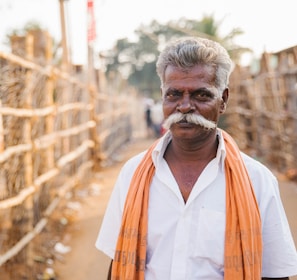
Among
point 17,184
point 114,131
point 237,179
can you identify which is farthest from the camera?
point 114,131

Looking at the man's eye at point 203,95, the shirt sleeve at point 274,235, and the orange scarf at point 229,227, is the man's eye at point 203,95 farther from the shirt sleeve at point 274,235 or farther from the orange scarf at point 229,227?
the shirt sleeve at point 274,235

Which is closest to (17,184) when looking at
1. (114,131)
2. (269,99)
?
(269,99)

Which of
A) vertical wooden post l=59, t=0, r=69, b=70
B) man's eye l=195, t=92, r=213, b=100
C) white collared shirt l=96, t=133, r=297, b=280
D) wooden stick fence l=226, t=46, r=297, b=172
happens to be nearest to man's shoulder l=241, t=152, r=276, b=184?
white collared shirt l=96, t=133, r=297, b=280

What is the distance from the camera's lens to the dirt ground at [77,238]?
17.0 ft

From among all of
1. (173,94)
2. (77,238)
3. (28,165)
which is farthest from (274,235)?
(77,238)

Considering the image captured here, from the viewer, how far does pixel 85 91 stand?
32.3 feet

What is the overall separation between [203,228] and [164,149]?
41cm

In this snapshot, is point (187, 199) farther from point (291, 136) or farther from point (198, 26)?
point (198, 26)

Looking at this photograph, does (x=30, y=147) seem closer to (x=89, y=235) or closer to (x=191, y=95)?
(x=89, y=235)

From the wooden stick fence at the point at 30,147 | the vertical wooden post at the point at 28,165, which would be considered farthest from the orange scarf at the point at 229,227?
the vertical wooden post at the point at 28,165

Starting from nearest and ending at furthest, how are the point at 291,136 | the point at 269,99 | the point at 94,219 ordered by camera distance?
the point at 94,219 → the point at 291,136 → the point at 269,99

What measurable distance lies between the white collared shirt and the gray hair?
0.32 metres

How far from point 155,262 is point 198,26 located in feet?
49.3

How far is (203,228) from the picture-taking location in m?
1.98
